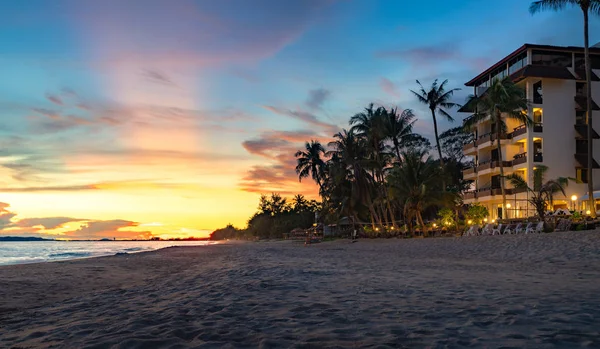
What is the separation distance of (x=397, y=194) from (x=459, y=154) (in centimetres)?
2261

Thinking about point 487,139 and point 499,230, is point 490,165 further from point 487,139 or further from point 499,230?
point 499,230

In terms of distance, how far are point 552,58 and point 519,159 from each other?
9.35 metres

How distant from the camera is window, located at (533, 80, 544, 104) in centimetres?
3681

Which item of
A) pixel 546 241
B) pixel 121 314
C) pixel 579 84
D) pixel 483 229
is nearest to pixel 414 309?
pixel 121 314

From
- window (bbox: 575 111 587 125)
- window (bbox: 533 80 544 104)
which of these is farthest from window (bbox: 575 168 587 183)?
window (bbox: 533 80 544 104)

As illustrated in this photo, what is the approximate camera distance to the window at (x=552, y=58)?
122ft

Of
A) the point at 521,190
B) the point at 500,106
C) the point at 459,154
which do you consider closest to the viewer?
the point at 500,106

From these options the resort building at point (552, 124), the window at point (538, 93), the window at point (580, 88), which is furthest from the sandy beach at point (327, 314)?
the window at point (580, 88)

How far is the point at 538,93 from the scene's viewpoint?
37.2 meters

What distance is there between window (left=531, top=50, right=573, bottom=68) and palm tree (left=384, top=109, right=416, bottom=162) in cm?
1177

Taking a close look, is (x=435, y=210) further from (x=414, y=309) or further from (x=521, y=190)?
(x=414, y=309)

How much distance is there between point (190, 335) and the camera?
4.44 m

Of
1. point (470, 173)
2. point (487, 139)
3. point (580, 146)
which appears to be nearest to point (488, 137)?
point (487, 139)

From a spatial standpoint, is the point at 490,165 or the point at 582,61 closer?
the point at 582,61
